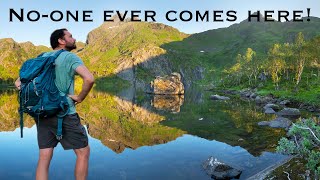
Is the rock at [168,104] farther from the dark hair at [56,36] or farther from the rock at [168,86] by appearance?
the dark hair at [56,36]

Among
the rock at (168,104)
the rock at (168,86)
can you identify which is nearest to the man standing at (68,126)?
the rock at (168,104)

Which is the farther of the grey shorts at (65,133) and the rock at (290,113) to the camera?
the rock at (290,113)

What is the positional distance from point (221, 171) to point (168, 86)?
114804 millimetres

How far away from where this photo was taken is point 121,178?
59.2ft

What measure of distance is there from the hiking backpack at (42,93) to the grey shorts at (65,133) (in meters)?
0.17

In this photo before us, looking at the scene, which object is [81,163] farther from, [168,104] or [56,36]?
[168,104]

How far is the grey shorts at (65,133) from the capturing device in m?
8.07

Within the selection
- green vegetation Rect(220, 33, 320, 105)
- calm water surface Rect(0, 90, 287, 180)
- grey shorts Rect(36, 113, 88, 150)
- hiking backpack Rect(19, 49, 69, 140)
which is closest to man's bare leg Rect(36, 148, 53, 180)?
grey shorts Rect(36, 113, 88, 150)

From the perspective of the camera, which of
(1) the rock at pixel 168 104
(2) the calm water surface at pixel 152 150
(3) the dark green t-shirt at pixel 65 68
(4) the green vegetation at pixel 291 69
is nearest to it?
(3) the dark green t-shirt at pixel 65 68

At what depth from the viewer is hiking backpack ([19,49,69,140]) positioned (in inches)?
308

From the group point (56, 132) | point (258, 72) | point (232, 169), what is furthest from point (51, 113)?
point (258, 72)

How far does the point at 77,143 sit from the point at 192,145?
20010mm

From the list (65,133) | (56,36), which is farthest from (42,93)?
(56,36)

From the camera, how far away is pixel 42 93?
25.6ft
